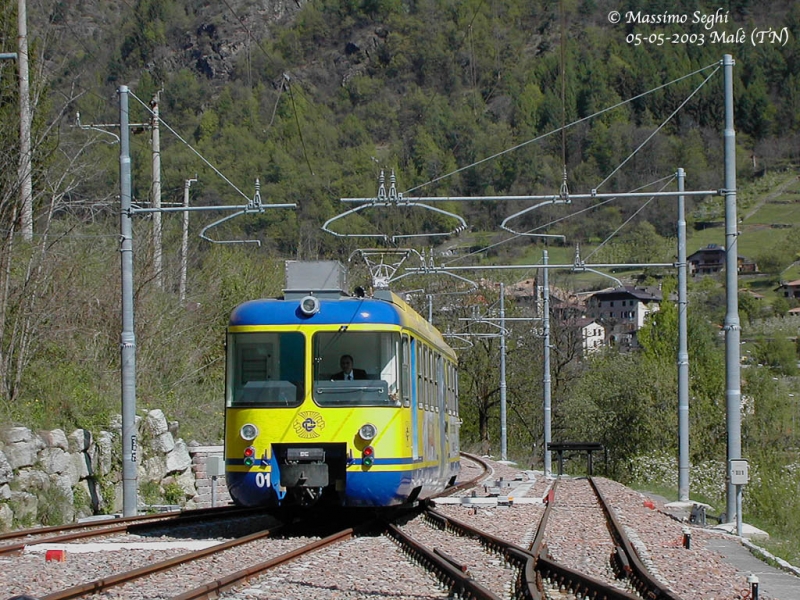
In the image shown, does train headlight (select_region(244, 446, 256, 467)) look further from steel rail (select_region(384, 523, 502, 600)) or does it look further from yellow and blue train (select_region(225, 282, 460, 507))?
steel rail (select_region(384, 523, 502, 600))

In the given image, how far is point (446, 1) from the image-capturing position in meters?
101

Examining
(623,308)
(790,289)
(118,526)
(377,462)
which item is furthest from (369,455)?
(790,289)

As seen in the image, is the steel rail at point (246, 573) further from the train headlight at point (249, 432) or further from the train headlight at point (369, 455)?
the train headlight at point (249, 432)

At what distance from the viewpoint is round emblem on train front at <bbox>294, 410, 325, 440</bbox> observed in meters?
14.1

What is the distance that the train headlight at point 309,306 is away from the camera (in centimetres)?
1454

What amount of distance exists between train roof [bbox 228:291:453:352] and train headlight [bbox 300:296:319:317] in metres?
0.03

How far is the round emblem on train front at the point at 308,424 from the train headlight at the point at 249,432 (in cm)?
47

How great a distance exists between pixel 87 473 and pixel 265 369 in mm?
5892

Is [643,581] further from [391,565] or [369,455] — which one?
[369,455]

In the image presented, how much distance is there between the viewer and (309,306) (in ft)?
47.8

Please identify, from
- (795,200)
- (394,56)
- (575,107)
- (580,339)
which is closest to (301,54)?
(394,56)

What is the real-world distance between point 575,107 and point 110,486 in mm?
92029

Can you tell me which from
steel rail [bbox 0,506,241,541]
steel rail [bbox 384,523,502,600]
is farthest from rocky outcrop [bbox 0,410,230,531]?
steel rail [bbox 384,523,502,600]

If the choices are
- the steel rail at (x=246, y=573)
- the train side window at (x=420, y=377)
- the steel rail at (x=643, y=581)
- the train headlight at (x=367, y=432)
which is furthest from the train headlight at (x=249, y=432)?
the steel rail at (x=643, y=581)
